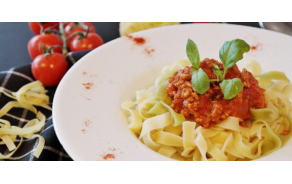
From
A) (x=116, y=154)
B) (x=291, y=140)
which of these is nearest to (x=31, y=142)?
(x=116, y=154)

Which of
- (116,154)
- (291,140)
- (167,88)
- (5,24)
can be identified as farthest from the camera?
(5,24)

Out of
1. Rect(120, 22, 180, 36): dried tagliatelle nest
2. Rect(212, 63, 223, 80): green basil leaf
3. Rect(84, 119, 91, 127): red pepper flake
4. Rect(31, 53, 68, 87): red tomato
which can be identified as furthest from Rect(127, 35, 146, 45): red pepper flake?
Rect(84, 119, 91, 127): red pepper flake

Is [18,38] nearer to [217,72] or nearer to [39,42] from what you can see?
[39,42]

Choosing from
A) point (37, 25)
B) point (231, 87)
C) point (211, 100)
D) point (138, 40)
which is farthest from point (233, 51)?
point (37, 25)

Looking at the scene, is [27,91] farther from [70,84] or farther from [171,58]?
[171,58]

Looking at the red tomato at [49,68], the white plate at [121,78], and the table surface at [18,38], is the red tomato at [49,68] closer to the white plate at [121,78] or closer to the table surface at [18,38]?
the white plate at [121,78]

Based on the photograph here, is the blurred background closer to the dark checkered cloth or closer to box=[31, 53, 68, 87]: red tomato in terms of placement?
the dark checkered cloth
